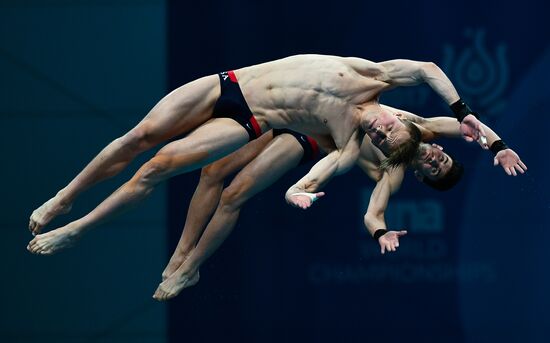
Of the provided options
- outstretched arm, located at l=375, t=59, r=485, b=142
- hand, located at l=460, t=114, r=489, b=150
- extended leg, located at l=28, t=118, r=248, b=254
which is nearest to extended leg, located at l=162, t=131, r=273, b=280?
extended leg, located at l=28, t=118, r=248, b=254

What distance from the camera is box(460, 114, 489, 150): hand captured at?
23.2ft

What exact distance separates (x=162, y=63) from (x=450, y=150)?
2.36 meters

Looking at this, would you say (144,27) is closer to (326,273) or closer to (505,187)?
(326,273)

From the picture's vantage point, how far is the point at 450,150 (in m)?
9.42

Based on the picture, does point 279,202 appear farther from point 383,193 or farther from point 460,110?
point 460,110

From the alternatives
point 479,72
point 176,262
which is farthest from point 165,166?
point 479,72

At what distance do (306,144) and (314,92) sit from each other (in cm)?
→ 66

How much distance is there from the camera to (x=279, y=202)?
941 cm

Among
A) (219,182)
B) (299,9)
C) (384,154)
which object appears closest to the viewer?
(384,154)

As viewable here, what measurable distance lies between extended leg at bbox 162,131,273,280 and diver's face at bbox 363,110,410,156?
97cm

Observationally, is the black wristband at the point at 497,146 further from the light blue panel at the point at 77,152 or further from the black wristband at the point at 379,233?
the light blue panel at the point at 77,152

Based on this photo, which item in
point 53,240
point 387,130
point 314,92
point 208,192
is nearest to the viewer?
point 387,130

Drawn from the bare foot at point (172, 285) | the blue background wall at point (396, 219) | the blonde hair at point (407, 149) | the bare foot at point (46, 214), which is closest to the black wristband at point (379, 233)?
the blonde hair at point (407, 149)

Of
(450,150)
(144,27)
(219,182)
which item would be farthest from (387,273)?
(144,27)
